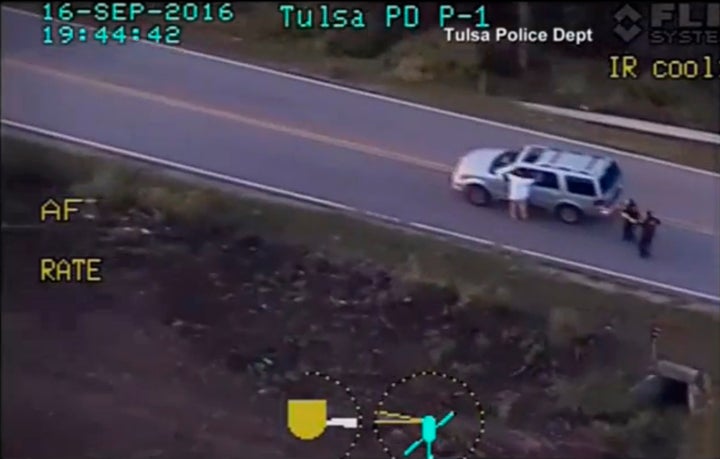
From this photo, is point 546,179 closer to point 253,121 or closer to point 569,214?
point 569,214

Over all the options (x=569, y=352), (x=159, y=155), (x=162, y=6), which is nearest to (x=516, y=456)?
(x=569, y=352)

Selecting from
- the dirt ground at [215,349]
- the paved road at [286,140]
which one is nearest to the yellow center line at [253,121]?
the paved road at [286,140]

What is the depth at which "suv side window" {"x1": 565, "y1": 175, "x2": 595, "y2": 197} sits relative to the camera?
1746 mm

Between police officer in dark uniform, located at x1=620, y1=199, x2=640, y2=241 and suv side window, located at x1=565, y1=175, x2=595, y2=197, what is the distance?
4 centimetres

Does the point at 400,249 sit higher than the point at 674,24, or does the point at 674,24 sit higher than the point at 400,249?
the point at 674,24

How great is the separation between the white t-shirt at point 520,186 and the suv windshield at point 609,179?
0.07 meters

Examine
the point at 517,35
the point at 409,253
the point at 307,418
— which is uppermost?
the point at 517,35

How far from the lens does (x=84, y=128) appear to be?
5.82ft

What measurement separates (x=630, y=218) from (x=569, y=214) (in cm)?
6

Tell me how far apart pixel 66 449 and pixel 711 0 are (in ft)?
2.72

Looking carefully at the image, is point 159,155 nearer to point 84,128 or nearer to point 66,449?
point 84,128

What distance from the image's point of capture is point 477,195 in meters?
1.76
